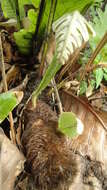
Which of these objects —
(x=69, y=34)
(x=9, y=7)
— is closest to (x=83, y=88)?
(x=9, y=7)

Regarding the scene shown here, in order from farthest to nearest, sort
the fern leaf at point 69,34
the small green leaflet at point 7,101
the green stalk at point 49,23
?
the green stalk at point 49,23 → the small green leaflet at point 7,101 → the fern leaf at point 69,34

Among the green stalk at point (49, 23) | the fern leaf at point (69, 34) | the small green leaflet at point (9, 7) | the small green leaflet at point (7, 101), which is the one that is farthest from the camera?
the small green leaflet at point (9, 7)

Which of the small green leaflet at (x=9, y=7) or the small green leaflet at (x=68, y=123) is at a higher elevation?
the small green leaflet at (x=9, y=7)

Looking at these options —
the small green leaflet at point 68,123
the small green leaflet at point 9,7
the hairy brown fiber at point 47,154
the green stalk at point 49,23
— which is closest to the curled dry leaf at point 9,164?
the hairy brown fiber at point 47,154

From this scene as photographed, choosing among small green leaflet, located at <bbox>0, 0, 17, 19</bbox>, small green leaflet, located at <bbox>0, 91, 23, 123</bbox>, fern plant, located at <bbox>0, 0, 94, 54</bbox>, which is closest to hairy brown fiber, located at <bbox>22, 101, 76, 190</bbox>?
small green leaflet, located at <bbox>0, 91, 23, 123</bbox>

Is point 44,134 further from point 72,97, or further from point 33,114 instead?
point 72,97

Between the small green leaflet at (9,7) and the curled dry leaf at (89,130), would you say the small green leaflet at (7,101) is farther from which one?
the small green leaflet at (9,7)

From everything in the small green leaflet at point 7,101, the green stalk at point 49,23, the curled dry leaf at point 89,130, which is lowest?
the curled dry leaf at point 89,130
